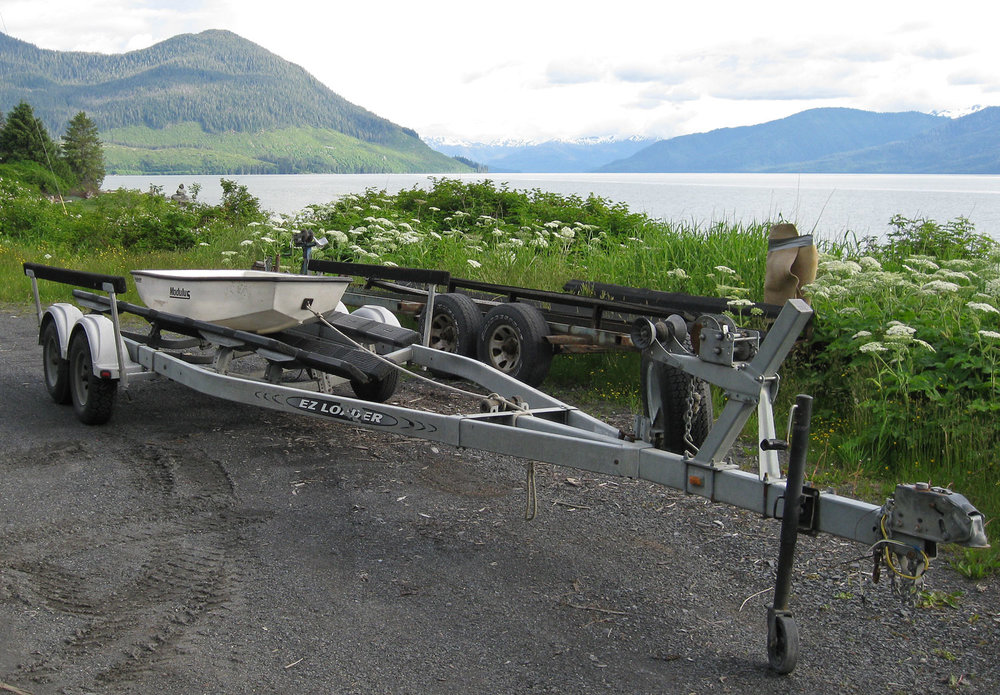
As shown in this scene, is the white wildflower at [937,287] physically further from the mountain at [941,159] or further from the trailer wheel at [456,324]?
the mountain at [941,159]

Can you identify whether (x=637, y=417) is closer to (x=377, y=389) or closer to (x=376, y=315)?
(x=377, y=389)

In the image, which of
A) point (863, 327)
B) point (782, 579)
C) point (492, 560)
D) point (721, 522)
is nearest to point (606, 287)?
point (863, 327)

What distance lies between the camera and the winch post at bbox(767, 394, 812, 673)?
3.30 metres

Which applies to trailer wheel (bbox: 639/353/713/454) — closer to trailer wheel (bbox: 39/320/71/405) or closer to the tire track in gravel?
the tire track in gravel

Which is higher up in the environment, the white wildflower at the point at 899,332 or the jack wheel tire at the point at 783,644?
the white wildflower at the point at 899,332

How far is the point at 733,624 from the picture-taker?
12.5 feet

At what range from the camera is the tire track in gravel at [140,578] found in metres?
3.45

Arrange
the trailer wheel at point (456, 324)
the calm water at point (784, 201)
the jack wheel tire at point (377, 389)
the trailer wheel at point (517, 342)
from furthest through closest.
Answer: the calm water at point (784, 201) < the trailer wheel at point (456, 324) < the trailer wheel at point (517, 342) < the jack wheel tire at point (377, 389)

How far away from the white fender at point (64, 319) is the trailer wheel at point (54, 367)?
0.16ft

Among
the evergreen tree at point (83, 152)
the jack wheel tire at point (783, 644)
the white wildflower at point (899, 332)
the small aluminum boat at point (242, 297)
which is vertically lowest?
the jack wheel tire at point (783, 644)

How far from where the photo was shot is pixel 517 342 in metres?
7.83

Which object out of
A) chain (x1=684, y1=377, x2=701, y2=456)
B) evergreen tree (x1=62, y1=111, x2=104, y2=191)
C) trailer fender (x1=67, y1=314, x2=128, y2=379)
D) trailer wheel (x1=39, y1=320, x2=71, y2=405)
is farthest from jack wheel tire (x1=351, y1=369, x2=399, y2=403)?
evergreen tree (x1=62, y1=111, x2=104, y2=191)

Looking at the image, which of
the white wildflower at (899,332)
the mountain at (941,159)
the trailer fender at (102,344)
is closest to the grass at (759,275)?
the white wildflower at (899,332)

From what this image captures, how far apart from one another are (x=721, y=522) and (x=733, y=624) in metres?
1.22
